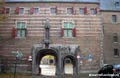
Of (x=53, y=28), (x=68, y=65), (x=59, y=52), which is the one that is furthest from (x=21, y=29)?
(x=68, y=65)

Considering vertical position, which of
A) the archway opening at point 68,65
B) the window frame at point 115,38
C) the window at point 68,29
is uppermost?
the window at point 68,29

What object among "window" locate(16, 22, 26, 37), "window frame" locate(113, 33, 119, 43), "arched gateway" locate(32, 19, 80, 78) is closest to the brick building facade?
"window" locate(16, 22, 26, 37)

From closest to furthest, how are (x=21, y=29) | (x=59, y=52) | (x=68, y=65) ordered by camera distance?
(x=59, y=52) < (x=21, y=29) < (x=68, y=65)

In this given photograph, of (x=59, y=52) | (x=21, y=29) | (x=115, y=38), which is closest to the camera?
(x=59, y=52)

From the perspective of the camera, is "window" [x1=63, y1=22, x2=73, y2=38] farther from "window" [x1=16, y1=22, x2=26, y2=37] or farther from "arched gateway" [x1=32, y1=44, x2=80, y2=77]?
"window" [x1=16, y1=22, x2=26, y2=37]

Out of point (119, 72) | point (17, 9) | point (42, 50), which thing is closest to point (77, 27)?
point (42, 50)

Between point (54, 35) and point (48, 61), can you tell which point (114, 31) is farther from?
point (48, 61)

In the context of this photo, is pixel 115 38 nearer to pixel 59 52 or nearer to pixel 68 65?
pixel 68 65

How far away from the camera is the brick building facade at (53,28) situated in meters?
39.6

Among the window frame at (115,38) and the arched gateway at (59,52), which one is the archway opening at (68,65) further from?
the window frame at (115,38)

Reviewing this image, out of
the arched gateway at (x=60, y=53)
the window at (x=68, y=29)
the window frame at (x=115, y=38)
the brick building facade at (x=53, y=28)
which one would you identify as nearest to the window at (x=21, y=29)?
the brick building facade at (x=53, y=28)

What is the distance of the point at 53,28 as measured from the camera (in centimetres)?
3981

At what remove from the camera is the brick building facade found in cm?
3959

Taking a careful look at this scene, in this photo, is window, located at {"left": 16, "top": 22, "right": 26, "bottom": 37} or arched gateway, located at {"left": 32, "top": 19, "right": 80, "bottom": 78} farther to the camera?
window, located at {"left": 16, "top": 22, "right": 26, "bottom": 37}
